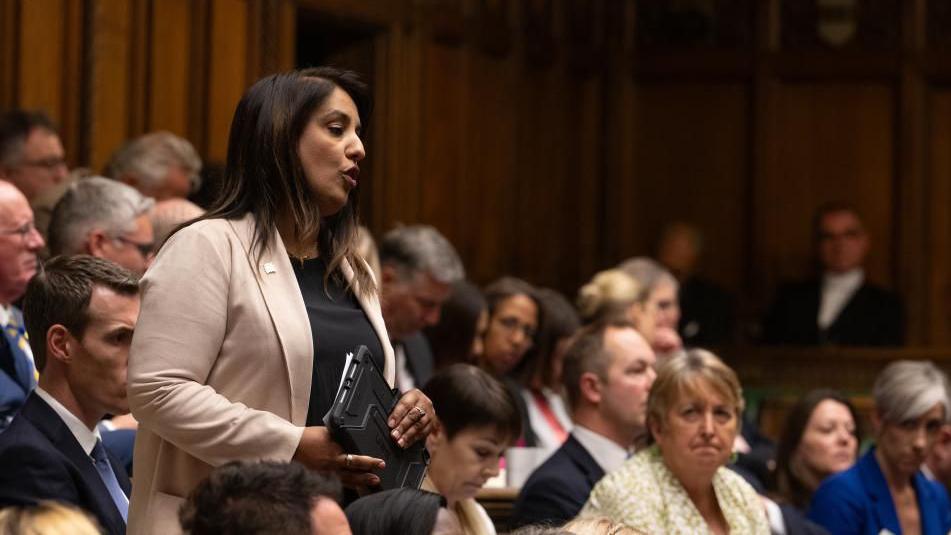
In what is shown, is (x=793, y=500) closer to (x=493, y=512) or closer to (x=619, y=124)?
(x=493, y=512)

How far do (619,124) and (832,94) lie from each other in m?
1.32

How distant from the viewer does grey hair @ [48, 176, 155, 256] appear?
4.73 meters

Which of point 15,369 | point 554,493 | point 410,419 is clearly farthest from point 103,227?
point 410,419

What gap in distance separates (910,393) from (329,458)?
11.2 ft

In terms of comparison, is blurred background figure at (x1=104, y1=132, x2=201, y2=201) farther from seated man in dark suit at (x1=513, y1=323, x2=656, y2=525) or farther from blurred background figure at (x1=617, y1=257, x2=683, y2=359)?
blurred background figure at (x1=617, y1=257, x2=683, y2=359)

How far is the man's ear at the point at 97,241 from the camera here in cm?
473

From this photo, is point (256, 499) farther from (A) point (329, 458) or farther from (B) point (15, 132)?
(B) point (15, 132)

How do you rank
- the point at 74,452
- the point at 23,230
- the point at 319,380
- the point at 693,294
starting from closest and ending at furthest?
the point at 319,380
the point at 74,452
the point at 23,230
the point at 693,294

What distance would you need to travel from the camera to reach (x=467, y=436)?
14.2 feet

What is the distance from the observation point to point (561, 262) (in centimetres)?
1034

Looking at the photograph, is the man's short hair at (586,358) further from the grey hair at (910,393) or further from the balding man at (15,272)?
the balding man at (15,272)

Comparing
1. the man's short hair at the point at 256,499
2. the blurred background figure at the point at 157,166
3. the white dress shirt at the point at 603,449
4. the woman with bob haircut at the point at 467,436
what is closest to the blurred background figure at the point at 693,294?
the blurred background figure at the point at 157,166

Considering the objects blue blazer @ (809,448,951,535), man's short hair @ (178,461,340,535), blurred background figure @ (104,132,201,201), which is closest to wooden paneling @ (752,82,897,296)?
blue blazer @ (809,448,951,535)

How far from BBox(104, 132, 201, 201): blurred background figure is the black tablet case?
2.79 metres
